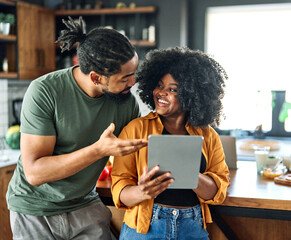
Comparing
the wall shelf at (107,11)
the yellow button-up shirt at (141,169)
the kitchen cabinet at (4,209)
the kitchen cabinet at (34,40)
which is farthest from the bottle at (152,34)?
the yellow button-up shirt at (141,169)

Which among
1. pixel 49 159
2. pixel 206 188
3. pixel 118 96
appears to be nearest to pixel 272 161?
pixel 206 188

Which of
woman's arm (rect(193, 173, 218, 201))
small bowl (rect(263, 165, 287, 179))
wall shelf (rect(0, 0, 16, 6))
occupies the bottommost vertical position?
small bowl (rect(263, 165, 287, 179))

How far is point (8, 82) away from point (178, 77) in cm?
281

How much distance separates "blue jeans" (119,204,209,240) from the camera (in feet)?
5.10

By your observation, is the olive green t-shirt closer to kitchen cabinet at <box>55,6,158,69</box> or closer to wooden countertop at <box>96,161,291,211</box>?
wooden countertop at <box>96,161,291,211</box>

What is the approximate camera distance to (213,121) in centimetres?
178

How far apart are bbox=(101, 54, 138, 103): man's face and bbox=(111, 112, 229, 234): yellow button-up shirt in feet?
0.51

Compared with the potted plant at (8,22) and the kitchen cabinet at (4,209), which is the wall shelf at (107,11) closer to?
the potted plant at (8,22)

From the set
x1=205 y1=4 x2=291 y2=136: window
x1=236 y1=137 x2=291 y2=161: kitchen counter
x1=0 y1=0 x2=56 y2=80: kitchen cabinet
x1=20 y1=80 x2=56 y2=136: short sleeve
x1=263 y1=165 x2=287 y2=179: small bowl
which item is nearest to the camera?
x1=20 y1=80 x2=56 y2=136: short sleeve

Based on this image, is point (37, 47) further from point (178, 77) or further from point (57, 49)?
→ point (178, 77)

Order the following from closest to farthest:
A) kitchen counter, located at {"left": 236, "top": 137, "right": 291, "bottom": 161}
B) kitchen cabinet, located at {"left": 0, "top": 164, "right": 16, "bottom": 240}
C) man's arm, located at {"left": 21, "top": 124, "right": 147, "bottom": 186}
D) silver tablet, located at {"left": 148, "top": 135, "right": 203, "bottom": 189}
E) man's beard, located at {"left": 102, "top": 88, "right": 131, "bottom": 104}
→ silver tablet, located at {"left": 148, "top": 135, "right": 203, "bottom": 189}, man's arm, located at {"left": 21, "top": 124, "right": 147, "bottom": 186}, man's beard, located at {"left": 102, "top": 88, "right": 131, "bottom": 104}, kitchen cabinet, located at {"left": 0, "top": 164, "right": 16, "bottom": 240}, kitchen counter, located at {"left": 236, "top": 137, "right": 291, "bottom": 161}

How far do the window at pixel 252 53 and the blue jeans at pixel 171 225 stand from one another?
2.48 meters

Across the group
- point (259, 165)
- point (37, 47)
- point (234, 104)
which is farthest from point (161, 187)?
point (37, 47)

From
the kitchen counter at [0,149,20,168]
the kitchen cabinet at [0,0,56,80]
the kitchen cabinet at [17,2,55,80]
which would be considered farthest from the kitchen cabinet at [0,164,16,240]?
the kitchen cabinet at [17,2,55,80]
